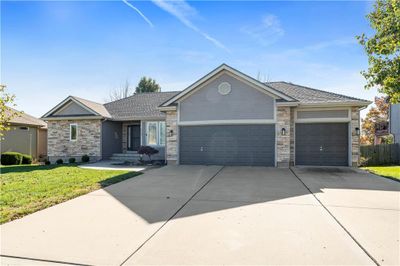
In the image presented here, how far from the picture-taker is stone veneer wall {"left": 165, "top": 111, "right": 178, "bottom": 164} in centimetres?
1472

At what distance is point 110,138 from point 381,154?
19.4 metres

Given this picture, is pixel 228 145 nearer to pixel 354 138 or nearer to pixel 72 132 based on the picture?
pixel 354 138

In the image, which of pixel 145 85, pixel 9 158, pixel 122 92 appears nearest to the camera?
pixel 9 158

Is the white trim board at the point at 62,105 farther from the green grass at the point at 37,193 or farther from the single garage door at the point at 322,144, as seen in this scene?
the single garage door at the point at 322,144

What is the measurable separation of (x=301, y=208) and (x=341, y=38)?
11.6 metres

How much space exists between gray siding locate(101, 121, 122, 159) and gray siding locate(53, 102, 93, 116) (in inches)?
71.5

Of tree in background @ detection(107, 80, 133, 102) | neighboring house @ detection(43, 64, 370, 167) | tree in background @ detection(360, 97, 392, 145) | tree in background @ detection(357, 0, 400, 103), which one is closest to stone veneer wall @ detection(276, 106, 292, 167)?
neighboring house @ detection(43, 64, 370, 167)

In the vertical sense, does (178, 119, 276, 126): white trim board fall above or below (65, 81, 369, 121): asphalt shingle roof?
below

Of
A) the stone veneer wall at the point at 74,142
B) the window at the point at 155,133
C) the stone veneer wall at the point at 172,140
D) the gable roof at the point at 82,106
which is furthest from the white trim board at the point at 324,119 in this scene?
the stone veneer wall at the point at 74,142

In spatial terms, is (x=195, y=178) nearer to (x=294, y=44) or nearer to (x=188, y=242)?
(x=188, y=242)

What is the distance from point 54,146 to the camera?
18.5 m

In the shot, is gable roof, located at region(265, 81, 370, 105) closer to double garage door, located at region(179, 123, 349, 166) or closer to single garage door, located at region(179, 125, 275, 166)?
double garage door, located at region(179, 123, 349, 166)

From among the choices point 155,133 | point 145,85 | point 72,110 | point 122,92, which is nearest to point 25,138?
point 72,110

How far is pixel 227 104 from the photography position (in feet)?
46.0
